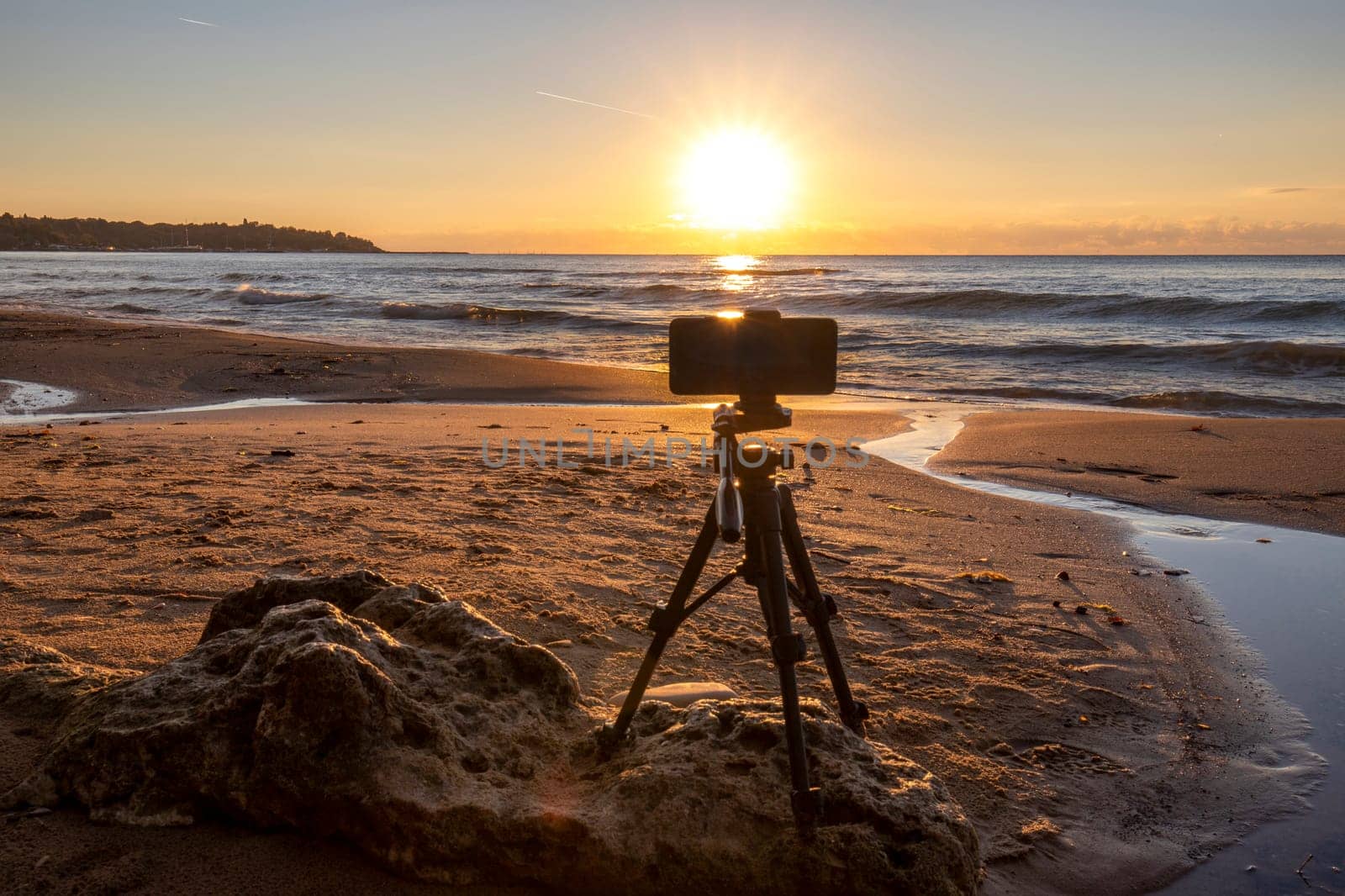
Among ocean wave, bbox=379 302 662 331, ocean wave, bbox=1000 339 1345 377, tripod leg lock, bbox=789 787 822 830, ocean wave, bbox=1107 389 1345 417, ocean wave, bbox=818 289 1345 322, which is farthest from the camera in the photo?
ocean wave, bbox=379 302 662 331

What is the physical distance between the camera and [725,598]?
4.15 meters

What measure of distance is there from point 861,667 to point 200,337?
16.7 meters

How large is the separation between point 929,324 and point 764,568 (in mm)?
22088

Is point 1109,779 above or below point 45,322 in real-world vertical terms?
below

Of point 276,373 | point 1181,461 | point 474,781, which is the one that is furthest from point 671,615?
point 276,373

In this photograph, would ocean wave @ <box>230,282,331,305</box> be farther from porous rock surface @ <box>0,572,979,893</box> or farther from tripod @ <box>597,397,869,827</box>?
tripod @ <box>597,397,869,827</box>

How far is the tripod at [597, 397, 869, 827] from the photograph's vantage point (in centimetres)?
202

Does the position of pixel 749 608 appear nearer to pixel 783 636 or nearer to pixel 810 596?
pixel 810 596

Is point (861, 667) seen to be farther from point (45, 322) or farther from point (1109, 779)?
point (45, 322)

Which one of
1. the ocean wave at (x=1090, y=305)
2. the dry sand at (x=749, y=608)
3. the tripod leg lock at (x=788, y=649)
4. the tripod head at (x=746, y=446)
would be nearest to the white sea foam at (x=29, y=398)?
the dry sand at (x=749, y=608)

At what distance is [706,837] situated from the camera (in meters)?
2.07

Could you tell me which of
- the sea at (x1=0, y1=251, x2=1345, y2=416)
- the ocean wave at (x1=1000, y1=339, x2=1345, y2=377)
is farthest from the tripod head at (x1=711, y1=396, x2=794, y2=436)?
the ocean wave at (x1=1000, y1=339, x2=1345, y2=377)

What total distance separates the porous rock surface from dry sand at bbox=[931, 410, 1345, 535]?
517cm

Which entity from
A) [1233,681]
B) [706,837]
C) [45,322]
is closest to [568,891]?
[706,837]
